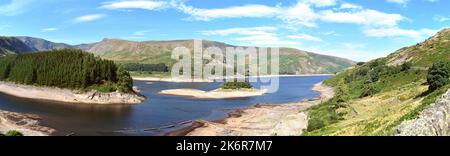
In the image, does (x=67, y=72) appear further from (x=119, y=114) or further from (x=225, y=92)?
(x=225, y=92)

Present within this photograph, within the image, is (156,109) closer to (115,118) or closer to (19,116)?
(115,118)

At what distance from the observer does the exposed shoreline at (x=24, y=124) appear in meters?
73.2

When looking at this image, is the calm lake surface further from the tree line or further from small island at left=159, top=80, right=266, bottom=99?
small island at left=159, top=80, right=266, bottom=99

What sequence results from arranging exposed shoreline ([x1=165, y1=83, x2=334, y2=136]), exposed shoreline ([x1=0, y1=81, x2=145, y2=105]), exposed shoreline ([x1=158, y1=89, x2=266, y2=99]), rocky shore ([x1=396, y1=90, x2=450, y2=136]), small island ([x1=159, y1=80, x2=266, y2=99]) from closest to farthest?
rocky shore ([x1=396, y1=90, x2=450, y2=136]) → exposed shoreline ([x1=165, y1=83, x2=334, y2=136]) → exposed shoreline ([x1=0, y1=81, x2=145, y2=105]) → exposed shoreline ([x1=158, y1=89, x2=266, y2=99]) → small island ([x1=159, y1=80, x2=266, y2=99])

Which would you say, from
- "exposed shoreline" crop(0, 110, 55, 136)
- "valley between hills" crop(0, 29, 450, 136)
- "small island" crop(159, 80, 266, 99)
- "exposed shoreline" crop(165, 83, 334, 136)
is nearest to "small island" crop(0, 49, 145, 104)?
"valley between hills" crop(0, 29, 450, 136)

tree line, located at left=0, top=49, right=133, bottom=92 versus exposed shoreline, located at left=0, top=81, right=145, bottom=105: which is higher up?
tree line, located at left=0, top=49, right=133, bottom=92

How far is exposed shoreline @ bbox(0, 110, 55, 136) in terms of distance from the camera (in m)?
73.2

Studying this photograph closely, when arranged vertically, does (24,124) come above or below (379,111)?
below

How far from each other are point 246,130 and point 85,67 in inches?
3143

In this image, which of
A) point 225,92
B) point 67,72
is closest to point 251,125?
point 67,72

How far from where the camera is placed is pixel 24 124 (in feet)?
271

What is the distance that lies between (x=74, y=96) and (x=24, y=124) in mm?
46755

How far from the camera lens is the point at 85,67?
141 metres

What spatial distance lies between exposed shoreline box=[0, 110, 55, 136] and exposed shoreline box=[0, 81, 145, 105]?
3252 centimetres
